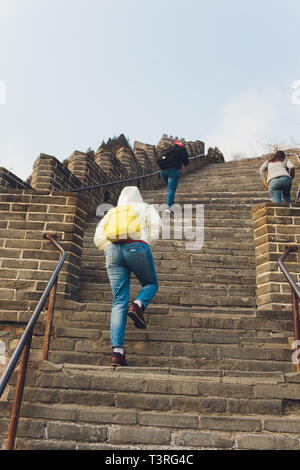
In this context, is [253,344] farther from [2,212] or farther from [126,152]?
[126,152]

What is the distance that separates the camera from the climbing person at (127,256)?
3.67 m

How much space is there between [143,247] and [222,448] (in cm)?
177

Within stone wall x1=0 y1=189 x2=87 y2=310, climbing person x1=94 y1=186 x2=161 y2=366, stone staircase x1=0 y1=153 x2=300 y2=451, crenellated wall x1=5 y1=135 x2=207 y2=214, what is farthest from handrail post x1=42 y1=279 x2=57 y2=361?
crenellated wall x1=5 y1=135 x2=207 y2=214

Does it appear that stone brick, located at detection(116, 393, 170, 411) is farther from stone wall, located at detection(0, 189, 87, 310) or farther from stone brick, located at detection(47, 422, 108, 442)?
stone wall, located at detection(0, 189, 87, 310)

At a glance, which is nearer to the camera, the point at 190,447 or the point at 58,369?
the point at 190,447

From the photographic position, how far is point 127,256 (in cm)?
380

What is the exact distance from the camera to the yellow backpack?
3.82m

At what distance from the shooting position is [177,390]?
10.6ft

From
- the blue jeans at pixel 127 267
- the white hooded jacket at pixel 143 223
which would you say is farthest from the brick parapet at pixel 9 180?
the blue jeans at pixel 127 267

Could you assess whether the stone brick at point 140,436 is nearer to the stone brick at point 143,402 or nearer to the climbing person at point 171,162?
the stone brick at point 143,402

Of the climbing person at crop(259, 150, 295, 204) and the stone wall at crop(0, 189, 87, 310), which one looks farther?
the climbing person at crop(259, 150, 295, 204)

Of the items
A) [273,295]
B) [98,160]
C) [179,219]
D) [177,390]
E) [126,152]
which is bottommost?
[177,390]

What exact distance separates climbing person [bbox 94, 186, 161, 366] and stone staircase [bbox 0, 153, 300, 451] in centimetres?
39
